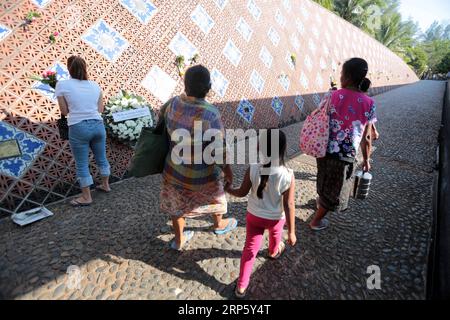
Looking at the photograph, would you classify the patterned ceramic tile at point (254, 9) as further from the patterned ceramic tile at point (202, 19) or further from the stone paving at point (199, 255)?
the stone paving at point (199, 255)

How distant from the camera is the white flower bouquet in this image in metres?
3.61

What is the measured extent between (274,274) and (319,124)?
132 centimetres

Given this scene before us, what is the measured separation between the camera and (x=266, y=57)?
689 centimetres

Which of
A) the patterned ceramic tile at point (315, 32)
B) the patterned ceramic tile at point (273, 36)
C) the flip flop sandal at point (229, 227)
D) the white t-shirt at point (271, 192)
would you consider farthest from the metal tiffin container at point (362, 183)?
the patterned ceramic tile at point (315, 32)

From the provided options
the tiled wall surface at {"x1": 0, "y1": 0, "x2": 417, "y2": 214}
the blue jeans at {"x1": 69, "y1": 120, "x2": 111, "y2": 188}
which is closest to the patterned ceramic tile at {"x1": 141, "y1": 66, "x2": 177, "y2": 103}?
the tiled wall surface at {"x1": 0, "y1": 0, "x2": 417, "y2": 214}

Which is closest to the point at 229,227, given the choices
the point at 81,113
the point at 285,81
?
the point at 81,113

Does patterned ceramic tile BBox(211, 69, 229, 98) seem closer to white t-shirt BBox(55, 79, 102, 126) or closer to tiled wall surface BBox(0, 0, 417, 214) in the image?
tiled wall surface BBox(0, 0, 417, 214)

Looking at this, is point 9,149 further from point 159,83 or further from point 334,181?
point 334,181

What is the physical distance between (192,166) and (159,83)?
10.1 ft

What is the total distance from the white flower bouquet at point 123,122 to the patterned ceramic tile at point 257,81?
3.33 m

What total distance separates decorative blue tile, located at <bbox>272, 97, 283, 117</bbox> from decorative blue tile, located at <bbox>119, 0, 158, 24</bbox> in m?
3.55

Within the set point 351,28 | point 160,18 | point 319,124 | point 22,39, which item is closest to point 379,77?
point 351,28
